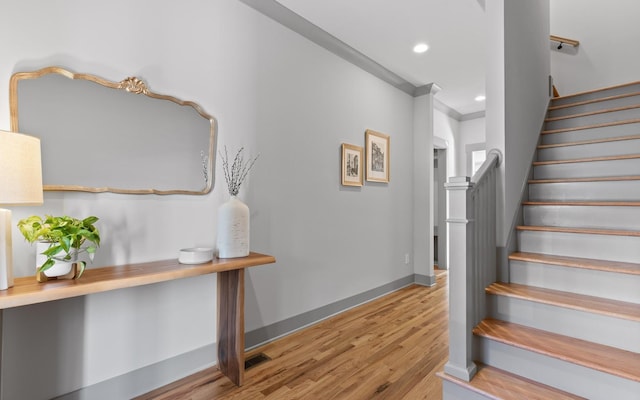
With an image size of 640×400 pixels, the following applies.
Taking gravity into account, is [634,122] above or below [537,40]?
below

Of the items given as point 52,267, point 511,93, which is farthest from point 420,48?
point 52,267

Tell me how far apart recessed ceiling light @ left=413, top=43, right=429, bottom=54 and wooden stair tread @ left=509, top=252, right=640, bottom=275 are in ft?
7.29

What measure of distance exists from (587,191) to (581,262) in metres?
0.74

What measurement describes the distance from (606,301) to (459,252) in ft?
2.85

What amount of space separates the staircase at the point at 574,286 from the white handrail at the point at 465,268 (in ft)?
0.27

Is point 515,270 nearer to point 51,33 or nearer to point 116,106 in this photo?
point 116,106

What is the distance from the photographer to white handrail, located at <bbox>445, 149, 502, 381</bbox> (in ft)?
5.57

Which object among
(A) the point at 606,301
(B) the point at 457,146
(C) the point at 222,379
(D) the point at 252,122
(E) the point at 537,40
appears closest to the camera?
(A) the point at 606,301

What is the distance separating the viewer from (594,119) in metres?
2.85

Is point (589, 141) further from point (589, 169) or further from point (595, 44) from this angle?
point (595, 44)

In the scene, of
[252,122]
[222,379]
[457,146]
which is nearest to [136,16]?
[252,122]

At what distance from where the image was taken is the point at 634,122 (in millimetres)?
2506

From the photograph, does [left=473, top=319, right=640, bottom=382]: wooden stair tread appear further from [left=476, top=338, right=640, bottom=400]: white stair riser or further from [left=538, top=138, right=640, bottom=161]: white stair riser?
[left=538, top=138, right=640, bottom=161]: white stair riser

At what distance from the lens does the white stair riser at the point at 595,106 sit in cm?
286
